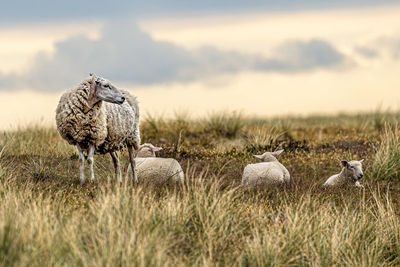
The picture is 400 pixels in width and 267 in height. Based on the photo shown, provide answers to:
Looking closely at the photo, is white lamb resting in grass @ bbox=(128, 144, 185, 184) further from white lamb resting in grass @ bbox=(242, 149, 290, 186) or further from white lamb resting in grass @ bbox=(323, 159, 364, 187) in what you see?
white lamb resting in grass @ bbox=(323, 159, 364, 187)

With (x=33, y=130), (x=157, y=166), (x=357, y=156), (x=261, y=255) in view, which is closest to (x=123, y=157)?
(x=157, y=166)

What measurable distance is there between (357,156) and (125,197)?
9917 millimetres

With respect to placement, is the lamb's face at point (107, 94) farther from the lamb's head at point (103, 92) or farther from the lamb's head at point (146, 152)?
the lamb's head at point (146, 152)

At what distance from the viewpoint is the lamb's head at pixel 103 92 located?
9.20m

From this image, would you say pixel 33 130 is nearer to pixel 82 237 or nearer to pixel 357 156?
pixel 357 156

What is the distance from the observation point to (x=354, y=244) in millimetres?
6922

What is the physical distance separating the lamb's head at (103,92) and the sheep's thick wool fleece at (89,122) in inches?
4.0

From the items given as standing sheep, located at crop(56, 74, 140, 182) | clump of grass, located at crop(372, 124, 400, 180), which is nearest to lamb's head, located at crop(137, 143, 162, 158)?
standing sheep, located at crop(56, 74, 140, 182)

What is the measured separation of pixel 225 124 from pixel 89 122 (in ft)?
30.4

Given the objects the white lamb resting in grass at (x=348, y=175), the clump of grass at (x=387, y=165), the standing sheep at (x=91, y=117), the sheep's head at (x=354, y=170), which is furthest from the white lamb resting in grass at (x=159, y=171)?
the clump of grass at (x=387, y=165)

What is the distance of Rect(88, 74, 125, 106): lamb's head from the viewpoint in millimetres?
9195

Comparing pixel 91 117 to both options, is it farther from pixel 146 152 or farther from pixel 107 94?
pixel 146 152

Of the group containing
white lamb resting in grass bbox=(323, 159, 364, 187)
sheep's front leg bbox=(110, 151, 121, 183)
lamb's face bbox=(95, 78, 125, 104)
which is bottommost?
white lamb resting in grass bbox=(323, 159, 364, 187)

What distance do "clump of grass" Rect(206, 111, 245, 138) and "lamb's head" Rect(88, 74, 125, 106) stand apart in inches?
357
